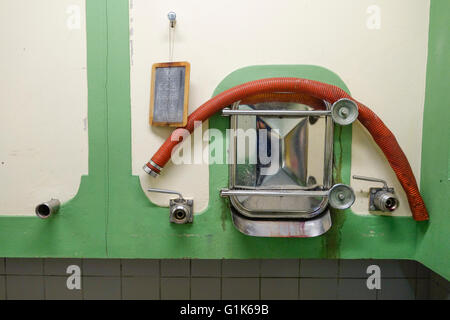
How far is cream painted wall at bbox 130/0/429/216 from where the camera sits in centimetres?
93

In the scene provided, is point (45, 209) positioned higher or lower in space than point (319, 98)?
lower

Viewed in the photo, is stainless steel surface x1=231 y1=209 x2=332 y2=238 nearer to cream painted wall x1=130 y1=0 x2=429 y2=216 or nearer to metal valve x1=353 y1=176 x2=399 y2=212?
metal valve x1=353 y1=176 x2=399 y2=212

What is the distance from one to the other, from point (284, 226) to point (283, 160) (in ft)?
0.98

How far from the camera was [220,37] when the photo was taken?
3.08 feet

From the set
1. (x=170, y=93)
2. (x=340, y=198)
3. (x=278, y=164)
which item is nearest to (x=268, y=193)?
(x=278, y=164)

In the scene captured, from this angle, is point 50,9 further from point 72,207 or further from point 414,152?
point 414,152

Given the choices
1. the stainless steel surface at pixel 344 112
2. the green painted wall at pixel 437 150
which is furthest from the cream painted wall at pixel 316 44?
the stainless steel surface at pixel 344 112

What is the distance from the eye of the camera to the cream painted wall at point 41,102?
96 centimetres

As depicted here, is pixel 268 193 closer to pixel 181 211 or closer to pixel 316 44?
pixel 181 211

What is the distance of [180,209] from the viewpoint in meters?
0.93

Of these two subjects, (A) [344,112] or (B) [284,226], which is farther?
(B) [284,226]
